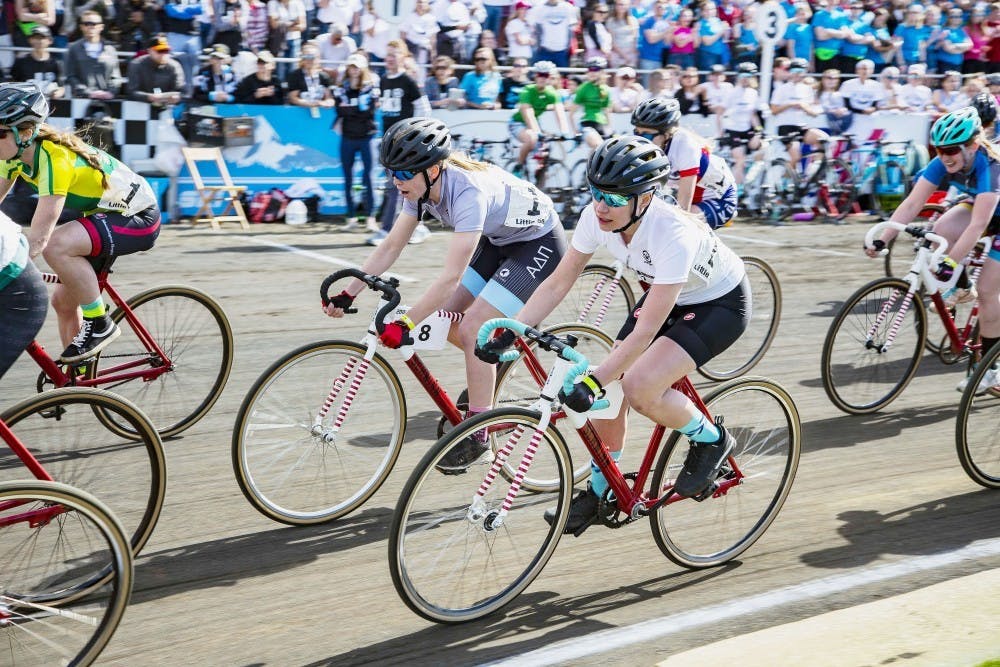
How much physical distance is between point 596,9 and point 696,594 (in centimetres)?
1386

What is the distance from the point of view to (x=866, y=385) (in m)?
7.78

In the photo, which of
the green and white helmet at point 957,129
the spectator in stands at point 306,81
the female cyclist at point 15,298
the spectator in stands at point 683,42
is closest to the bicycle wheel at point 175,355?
the female cyclist at point 15,298

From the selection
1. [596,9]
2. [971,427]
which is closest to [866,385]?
[971,427]

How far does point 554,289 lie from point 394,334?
83 centimetres

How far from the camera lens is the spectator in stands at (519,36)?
1688cm

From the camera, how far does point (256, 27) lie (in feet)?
48.5

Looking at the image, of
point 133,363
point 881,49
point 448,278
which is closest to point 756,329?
point 448,278

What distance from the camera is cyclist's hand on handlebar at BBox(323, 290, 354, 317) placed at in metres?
5.59

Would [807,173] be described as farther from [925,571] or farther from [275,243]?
[925,571]

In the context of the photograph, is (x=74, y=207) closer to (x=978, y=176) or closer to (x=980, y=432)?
(x=980, y=432)

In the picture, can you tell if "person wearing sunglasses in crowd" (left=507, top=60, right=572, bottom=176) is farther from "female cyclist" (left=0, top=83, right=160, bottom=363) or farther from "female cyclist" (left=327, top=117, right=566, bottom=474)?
"female cyclist" (left=0, top=83, right=160, bottom=363)

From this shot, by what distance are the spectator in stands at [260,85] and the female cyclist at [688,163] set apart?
739cm

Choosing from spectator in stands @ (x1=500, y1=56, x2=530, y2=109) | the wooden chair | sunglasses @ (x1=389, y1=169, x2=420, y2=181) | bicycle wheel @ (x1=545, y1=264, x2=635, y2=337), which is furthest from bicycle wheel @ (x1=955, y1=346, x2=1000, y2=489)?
spectator in stands @ (x1=500, y1=56, x2=530, y2=109)

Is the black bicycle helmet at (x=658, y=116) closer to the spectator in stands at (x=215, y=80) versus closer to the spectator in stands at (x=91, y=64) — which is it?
the spectator in stands at (x=215, y=80)
